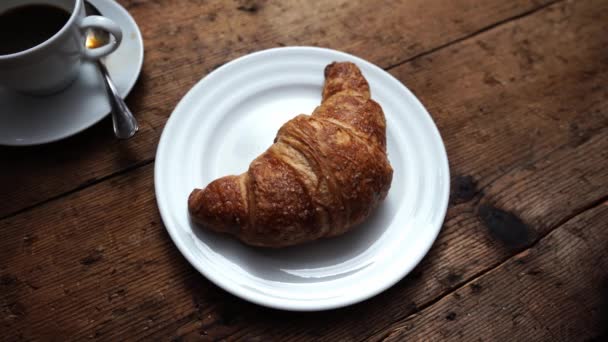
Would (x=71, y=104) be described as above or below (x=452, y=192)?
above

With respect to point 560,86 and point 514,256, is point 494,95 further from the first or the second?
point 514,256

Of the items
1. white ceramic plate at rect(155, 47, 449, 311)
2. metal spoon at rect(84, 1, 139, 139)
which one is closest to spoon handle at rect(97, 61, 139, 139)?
metal spoon at rect(84, 1, 139, 139)

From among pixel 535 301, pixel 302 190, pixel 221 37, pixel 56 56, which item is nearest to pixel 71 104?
pixel 56 56

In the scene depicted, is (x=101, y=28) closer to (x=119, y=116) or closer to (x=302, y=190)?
(x=119, y=116)

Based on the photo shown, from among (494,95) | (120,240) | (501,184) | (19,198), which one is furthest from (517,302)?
(19,198)

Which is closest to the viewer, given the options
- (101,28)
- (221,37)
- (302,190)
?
(302,190)

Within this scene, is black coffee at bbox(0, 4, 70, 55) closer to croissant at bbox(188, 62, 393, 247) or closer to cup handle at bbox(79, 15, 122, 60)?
cup handle at bbox(79, 15, 122, 60)
